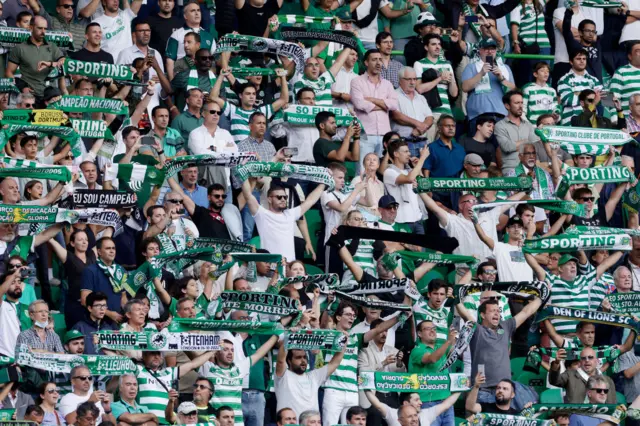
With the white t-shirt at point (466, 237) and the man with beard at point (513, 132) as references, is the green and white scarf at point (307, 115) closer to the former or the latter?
the white t-shirt at point (466, 237)

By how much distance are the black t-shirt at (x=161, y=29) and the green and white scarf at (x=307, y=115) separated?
1817 millimetres

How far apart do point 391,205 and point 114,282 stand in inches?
138

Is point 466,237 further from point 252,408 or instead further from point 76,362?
point 76,362

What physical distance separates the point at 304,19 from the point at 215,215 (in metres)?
3.94

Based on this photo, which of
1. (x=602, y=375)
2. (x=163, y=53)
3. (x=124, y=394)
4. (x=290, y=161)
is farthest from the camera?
(x=163, y=53)

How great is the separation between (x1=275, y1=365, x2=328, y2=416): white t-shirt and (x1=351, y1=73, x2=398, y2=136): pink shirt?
4.53 meters

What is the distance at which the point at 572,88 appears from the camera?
2338 cm

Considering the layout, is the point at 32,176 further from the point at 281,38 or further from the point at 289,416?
the point at 281,38

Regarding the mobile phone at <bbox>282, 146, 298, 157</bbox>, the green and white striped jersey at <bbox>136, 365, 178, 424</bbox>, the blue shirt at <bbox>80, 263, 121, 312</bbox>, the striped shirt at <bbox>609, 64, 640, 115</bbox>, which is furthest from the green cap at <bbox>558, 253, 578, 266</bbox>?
the green and white striped jersey at <bbox>136, 365, 178, 424</bbox>

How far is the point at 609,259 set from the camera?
20.6 metres

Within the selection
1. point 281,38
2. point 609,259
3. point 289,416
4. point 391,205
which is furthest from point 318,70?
point 289,416

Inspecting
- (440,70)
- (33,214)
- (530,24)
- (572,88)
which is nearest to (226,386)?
(33,214)

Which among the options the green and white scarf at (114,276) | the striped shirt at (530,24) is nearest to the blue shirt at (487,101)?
the striped shirt at (530,24)

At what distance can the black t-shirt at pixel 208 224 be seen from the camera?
63.0 feet
